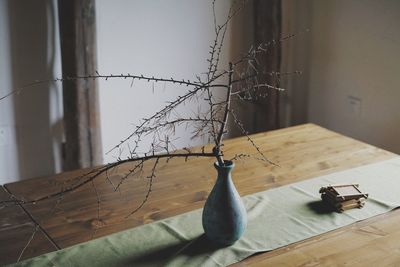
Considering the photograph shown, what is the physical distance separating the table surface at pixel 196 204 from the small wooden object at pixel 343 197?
0.08m

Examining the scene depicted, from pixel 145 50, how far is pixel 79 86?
0.48 meters

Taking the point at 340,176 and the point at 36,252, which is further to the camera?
the point at 340,176

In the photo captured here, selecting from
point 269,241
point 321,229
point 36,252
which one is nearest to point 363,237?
point 321,229

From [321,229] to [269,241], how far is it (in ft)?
0.52

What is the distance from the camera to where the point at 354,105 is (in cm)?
310

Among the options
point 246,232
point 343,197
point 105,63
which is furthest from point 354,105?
point 246,232

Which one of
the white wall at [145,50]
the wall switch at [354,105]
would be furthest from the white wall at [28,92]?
the wall switch at [354,105]

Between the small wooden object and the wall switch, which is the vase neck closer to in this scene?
the small wooden object

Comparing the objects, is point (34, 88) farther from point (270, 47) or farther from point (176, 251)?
point (176, 251)

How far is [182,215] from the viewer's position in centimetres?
153

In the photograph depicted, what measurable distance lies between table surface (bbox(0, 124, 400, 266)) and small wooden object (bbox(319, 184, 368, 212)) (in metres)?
0.08

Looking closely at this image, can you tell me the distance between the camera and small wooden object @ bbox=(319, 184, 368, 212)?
5.06 ft

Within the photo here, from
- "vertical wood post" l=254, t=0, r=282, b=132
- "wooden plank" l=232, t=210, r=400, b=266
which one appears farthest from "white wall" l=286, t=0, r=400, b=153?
"wooden plank" l=232, t=210, r=400, b=266

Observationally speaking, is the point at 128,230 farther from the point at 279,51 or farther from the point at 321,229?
the point at 279,51
